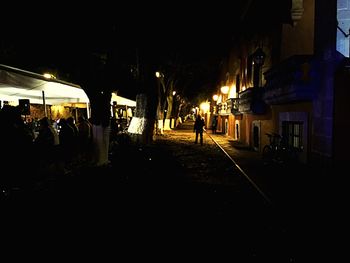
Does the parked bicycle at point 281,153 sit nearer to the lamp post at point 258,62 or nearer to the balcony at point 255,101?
Result: the balcony at point 255,101

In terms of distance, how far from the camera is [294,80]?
966 centimetres

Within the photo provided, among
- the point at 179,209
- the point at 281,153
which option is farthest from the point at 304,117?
the point at 179,209

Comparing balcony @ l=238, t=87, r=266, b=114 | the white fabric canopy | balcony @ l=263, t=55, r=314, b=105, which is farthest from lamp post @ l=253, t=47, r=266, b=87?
the white fabric canopy

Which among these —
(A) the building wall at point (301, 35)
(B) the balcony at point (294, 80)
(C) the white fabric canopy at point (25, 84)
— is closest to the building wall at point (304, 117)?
(B) the balcony at point (294, 80)

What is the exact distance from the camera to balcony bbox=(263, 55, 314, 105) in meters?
9.11

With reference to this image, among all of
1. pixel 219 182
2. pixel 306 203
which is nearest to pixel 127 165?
pixel 219 182

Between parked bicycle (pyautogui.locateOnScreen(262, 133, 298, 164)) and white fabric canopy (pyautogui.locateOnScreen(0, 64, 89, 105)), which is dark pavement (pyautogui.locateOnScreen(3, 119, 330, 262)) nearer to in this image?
parked bicycle (pyautogui.locateOnScreen(262, 133, 298, 164))

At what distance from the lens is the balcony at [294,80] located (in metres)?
9.11

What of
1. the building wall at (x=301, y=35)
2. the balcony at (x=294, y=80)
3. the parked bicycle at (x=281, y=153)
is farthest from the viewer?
the building wall at (x=301, y=35)

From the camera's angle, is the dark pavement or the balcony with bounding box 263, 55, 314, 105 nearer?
the dark pavement

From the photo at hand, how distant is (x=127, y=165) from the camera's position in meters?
11.3

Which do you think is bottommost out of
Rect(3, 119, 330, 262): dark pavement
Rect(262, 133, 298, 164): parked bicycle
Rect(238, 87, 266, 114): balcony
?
Rect(3, 119, 330, 262): dark pavement

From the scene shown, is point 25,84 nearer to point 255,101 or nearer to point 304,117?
point 304,117

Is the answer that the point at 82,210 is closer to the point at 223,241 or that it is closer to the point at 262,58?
the point at 223,241
